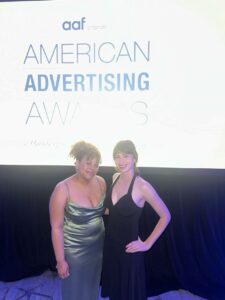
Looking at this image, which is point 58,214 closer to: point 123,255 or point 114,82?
point 123,255

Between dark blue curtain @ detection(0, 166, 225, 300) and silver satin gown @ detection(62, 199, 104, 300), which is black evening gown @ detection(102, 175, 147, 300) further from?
dark blue curtain @ detection(0, 166, 225, 300)

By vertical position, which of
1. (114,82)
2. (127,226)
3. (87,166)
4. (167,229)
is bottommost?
(167,229)

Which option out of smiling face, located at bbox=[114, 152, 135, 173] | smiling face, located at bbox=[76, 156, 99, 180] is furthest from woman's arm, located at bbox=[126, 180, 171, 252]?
smiling face, located at bbox=[76, 156, 99, 180]

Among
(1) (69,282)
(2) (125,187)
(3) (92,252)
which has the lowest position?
(1) (69,282)

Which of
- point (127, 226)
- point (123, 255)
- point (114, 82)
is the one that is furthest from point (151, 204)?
point (114, 82)

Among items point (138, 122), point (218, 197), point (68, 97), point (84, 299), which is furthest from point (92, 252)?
point (218, 197)

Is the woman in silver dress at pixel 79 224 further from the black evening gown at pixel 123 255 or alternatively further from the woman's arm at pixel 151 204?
the woman's arm at pixel 151 204

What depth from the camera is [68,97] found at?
204 centimetres

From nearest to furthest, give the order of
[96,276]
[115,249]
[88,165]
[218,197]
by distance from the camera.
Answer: [88,165], [115,249], [96,276], [218,197]

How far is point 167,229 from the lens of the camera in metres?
2.34

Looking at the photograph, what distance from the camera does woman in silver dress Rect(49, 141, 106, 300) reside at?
56.1 inches

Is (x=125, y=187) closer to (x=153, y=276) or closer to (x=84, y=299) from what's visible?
(x=84, y=299)

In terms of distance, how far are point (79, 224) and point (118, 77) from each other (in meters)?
1.00

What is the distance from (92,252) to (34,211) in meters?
1.04
